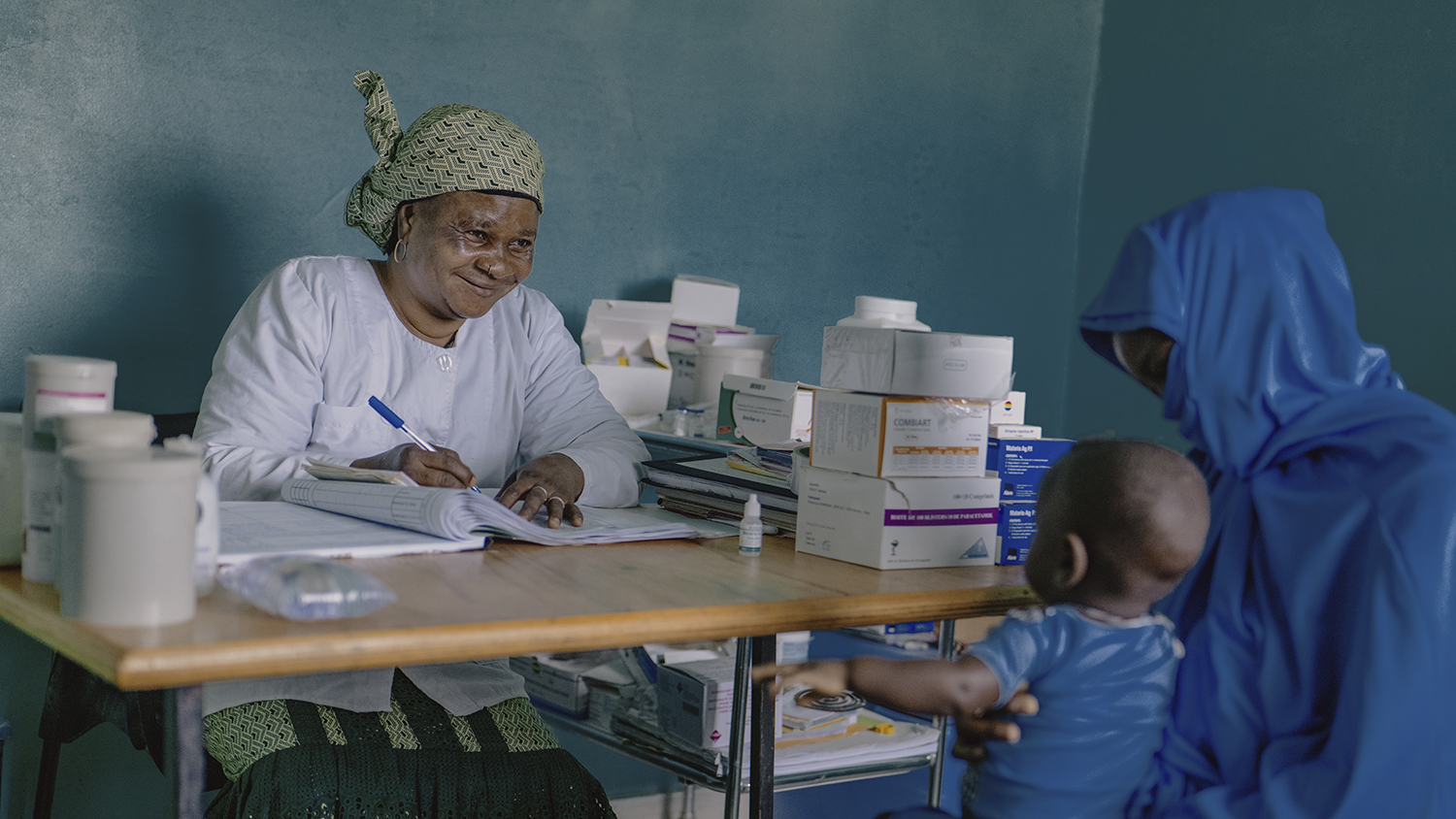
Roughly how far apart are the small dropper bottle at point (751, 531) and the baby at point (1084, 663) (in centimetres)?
45

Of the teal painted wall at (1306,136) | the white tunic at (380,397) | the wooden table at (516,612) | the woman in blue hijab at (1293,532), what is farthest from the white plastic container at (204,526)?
the teal painted wall at (1306,136)

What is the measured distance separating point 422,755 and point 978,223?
2.74 m

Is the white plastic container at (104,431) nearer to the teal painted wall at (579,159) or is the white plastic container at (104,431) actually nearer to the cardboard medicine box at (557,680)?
the cardboard medicine box at (557,680)

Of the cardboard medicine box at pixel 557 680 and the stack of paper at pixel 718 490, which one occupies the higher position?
the stack of paper at pixel 718 490

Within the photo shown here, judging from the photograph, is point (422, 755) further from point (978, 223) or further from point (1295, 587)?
point (978, 223)

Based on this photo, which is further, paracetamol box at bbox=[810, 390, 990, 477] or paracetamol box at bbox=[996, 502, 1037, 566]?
paracetamol box at bbox=[996, 502, 1037, 566]

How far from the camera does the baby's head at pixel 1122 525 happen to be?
3.98ft

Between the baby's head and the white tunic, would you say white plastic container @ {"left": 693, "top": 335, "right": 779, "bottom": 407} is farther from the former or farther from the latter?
the baby's head

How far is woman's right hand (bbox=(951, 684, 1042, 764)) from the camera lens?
47.4 inches

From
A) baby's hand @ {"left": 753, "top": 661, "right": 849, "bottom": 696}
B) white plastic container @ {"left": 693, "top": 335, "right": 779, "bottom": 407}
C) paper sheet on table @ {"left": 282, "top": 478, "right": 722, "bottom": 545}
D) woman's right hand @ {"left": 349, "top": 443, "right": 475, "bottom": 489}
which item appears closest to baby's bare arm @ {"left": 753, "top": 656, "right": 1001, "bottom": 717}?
baby's hand @ {"left": 753, "top": 661, "right": 849, "bottom": 696}

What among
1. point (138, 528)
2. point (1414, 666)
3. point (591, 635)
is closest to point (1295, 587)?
point (1414, 666)

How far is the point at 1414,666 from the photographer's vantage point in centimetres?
118

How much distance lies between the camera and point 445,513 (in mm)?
1564

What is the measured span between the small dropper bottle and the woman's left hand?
0.26 m
